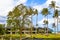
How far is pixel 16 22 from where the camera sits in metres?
31.5

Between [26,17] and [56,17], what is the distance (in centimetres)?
7960

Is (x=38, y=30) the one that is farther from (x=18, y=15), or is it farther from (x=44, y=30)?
(x=18, y=15)

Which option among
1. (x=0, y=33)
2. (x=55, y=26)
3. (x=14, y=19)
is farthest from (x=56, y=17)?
(x=14, y=19)

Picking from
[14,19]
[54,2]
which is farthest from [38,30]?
[14,19]

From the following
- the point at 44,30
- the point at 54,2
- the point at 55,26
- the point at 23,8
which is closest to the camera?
the point at 23,8

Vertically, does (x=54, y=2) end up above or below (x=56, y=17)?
above

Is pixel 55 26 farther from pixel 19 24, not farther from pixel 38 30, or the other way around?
pixel 19 24

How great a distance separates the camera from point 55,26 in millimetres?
113438

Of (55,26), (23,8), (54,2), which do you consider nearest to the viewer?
(23,8)

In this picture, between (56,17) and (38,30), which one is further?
(38,30)

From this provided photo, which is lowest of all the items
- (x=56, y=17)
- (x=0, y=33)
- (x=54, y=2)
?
(x=0, y=33)

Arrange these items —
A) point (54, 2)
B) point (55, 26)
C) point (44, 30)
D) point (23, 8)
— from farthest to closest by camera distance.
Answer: point (44, 30) < point (55, 26) < point (54, 2) < point (23, 8)

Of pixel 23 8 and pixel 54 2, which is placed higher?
pixel 54 2

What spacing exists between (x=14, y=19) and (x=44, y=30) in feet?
361
